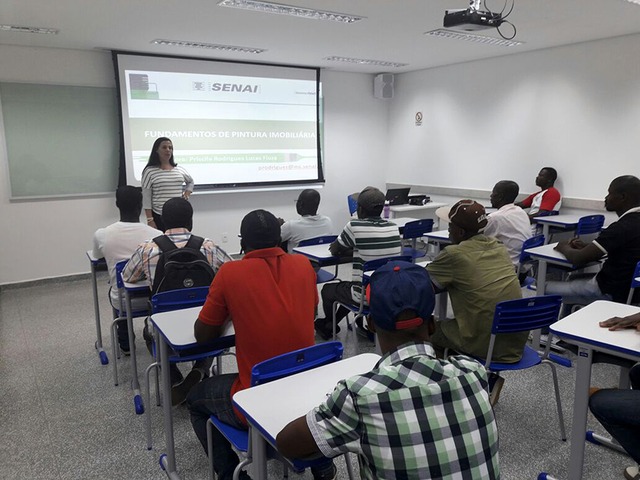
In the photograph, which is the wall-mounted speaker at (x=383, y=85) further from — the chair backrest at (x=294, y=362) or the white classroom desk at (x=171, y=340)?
the chair backrest at (x=294, y=362)

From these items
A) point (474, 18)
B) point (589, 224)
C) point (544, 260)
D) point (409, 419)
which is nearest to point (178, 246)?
point (409, 419)

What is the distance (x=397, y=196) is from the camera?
723 centimetres

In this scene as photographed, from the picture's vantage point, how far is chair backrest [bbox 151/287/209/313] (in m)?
2.55

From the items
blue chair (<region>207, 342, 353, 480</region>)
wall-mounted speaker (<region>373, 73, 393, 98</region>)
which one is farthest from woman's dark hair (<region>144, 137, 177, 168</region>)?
wall-mounted speaker (<region>373, 73, 393, 98</region>)

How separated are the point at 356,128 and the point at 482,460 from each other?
7.65 m

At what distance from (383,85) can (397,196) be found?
2266 millimetres

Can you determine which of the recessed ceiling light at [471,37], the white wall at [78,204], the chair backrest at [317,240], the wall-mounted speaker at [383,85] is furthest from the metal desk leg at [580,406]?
the wall-mounted speaker at [383,85]

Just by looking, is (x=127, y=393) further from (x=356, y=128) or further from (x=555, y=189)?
(x=356, y=128)

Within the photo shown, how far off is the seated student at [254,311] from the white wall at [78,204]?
4.87 metres

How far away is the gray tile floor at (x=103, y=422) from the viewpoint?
2498 mm

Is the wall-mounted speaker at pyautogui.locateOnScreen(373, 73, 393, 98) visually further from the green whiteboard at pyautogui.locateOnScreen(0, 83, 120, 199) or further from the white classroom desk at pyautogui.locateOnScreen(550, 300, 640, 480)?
the white classroom desk at pyautogui.locateOnScreen(550, 300, 640, 480)

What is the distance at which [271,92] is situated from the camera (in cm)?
726

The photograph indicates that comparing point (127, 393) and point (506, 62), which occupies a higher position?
point (506, 62)

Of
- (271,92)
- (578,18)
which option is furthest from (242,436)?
(271,92)
